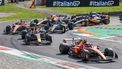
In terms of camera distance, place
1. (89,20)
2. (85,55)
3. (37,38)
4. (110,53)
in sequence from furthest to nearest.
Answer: (89,20), (37,38), (110,53), (85,55)

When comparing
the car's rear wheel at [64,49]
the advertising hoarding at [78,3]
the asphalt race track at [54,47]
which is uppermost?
the advertising hoarding at [78,3]

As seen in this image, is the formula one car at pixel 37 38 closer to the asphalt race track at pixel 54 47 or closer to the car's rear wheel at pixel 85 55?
the asphalt race track at pixel 54 47

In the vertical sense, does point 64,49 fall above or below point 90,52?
below

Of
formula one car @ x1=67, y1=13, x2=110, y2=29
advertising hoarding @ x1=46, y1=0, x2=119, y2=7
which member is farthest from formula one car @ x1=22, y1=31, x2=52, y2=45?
advertising hoarding @ x1=46, y1=0, x2=119, y2=7

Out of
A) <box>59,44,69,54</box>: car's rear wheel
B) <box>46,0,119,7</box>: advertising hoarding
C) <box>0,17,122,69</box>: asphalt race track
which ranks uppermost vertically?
<box>46,0,119,7</box>: advertising hoarding

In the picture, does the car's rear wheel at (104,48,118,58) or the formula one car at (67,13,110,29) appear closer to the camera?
the car's rear wheel at (104,48,118,58)

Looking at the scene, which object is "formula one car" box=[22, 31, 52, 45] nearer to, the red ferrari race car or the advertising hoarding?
the red ferrari race car

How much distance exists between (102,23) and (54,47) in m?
13.8

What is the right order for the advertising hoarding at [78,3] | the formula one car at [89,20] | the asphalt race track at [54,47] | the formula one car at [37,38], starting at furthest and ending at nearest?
1. the advertising hoarding at [78,3]
2. the formula one car at [89,20]
3. the formula one car at [37,38]
4. the asphalt race track at [54,47]

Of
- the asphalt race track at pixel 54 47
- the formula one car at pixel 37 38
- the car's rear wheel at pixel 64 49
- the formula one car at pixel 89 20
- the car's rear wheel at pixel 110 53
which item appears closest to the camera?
the asphalt race track at pixel 54 47

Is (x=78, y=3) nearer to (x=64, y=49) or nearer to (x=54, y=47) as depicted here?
(x=54, y=47)

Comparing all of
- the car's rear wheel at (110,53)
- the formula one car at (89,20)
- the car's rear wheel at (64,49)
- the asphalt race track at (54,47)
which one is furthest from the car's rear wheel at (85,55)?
the formula one car at (89,20)

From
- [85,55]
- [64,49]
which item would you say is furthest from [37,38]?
[85,55]

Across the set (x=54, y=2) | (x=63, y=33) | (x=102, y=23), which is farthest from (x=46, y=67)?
(x=54, y=2)
